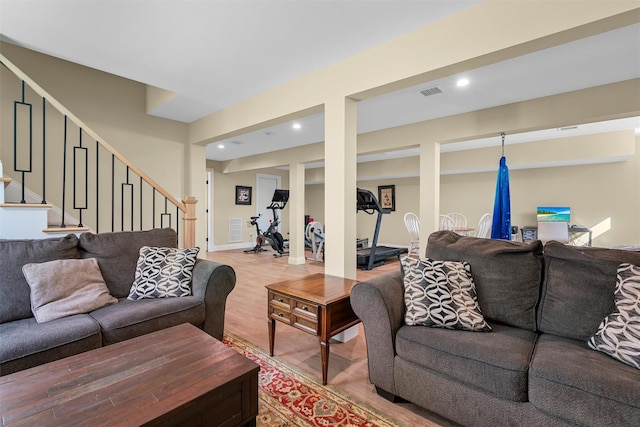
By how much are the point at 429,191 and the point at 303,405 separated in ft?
11.0

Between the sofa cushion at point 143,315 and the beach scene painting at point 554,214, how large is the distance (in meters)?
6.86

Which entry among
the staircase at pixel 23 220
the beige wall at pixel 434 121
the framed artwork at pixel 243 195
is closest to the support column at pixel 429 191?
the beige wall at pixel 434 121

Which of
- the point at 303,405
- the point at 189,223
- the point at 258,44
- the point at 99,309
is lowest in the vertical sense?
the point at 303,405

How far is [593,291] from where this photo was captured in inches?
62.7

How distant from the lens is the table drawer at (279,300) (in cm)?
213

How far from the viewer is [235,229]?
8.61 meters

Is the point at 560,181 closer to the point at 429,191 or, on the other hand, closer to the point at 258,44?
the point at 429,191

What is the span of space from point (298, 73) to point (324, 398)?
290cm

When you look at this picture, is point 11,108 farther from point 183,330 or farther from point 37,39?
point 183,330

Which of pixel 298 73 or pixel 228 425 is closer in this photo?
pixel 228 425

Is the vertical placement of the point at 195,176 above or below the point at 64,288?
above

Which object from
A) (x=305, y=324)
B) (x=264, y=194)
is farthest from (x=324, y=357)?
(x=264, y=194)

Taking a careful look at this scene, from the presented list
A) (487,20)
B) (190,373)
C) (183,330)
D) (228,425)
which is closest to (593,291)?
(487,20)

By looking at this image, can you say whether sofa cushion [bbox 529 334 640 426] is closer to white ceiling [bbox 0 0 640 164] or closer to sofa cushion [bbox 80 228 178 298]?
white ceiling [bbox 0 0 640 164]
